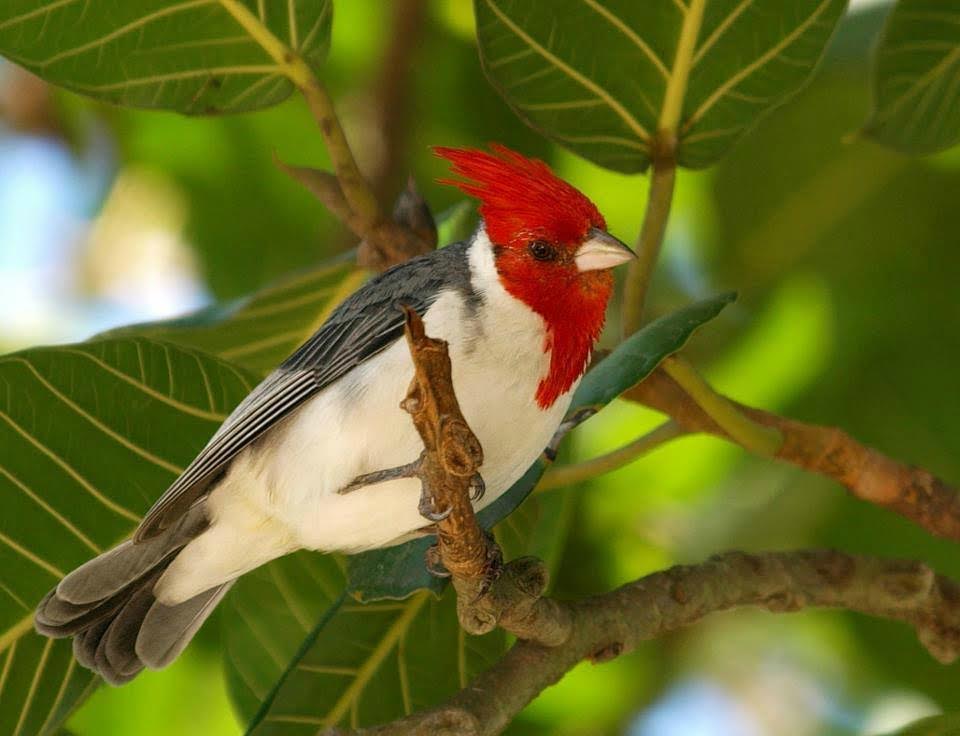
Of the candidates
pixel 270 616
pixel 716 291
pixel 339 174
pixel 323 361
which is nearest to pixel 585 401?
pixel 323 361

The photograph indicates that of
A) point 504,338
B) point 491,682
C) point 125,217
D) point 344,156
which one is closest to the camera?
point 491,682

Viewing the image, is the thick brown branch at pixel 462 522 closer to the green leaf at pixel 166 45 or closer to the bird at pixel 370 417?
the bird at pixel 370 417

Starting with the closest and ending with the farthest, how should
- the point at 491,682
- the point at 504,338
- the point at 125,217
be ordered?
the point at 491,682 < the point at 504,338 < the point at 125,217

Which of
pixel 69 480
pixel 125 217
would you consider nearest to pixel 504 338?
pixel 69 480

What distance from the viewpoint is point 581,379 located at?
2.59m

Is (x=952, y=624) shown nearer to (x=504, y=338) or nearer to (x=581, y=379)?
(x=581, y=379)

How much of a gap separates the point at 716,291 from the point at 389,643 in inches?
73.4

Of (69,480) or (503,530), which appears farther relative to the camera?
(503,530)

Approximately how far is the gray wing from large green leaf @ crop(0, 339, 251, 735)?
123mm

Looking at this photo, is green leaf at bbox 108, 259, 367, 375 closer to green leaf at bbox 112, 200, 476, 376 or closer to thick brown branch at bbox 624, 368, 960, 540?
green leaf at bbox 112, 200, 476, 376

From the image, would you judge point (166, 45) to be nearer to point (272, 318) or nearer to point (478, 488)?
point (272, 318)

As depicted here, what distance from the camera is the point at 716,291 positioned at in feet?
13.4

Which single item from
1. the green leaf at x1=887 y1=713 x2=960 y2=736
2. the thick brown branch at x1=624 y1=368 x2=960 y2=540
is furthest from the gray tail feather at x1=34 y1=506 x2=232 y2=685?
the green leaf at x1=887 y1=713 x2=960 y2=736

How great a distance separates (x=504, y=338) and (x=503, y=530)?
2.03 feet
